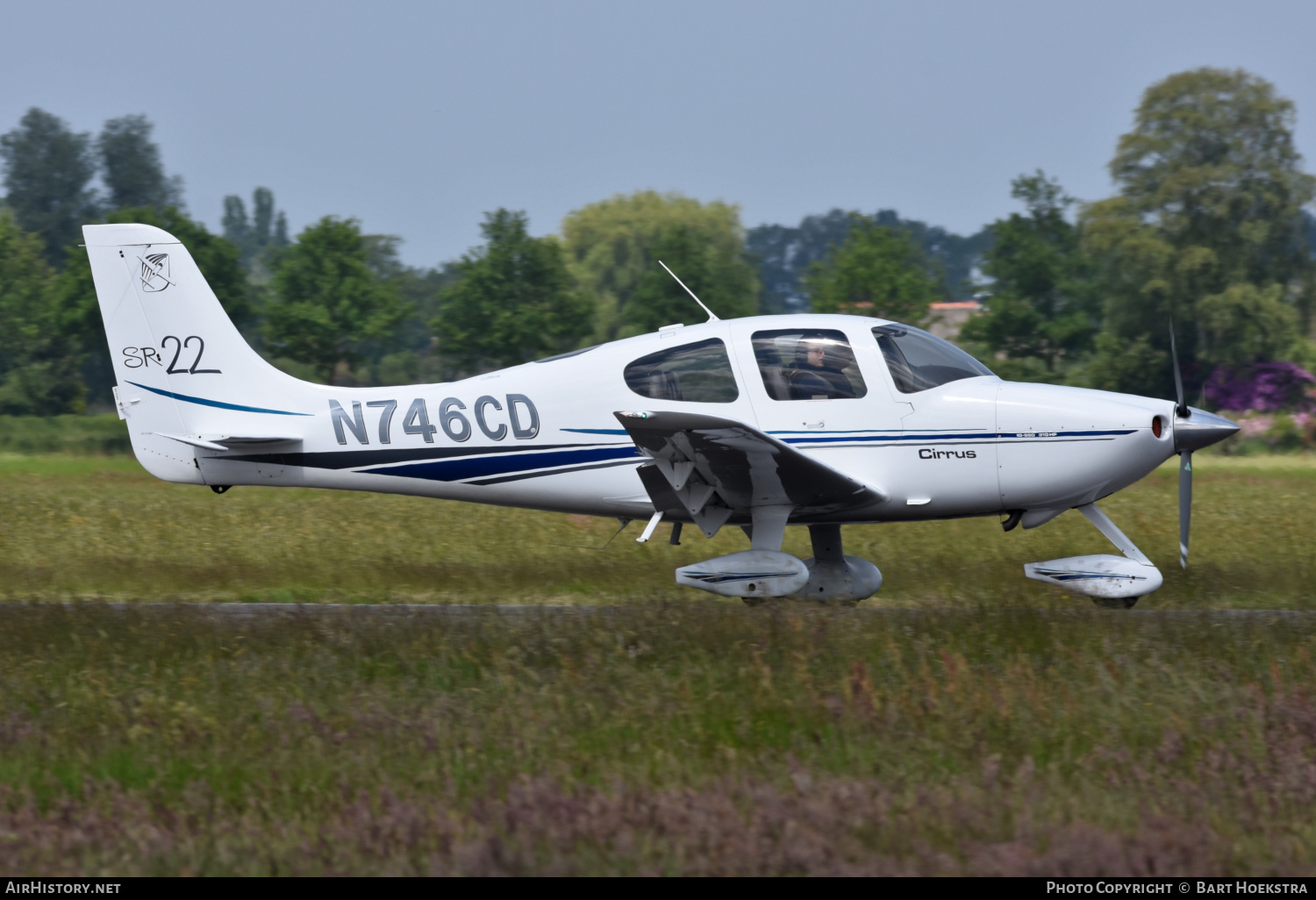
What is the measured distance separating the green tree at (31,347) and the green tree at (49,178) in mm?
38826

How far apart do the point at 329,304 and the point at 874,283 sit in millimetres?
24275

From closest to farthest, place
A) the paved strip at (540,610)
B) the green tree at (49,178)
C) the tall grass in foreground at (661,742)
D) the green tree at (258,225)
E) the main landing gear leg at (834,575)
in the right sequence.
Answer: the tall grass in foreground at (661,742) → the paved strip at (540,610) → the main landing gear leg at (834,575) → the green tree at (49,178) → the green tree at (258,225)

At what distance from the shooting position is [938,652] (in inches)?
268

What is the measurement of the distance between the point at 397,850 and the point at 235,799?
3.38 ft

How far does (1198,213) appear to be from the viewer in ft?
158

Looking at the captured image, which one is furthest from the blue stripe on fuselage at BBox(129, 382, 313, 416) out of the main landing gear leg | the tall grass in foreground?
the main landing gear leg

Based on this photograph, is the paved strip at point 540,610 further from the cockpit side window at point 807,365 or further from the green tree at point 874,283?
the green tree at point 874,283

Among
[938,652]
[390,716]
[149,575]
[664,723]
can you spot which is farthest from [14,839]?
[149,575]

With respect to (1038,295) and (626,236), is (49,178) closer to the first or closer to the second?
(626,236)

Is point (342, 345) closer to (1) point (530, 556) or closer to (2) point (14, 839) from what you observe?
(1) point (530, 556)

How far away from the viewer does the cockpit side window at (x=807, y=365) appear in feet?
27.5

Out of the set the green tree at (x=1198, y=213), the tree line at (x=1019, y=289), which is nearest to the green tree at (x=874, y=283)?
the tree line at (x=1019, y=289)

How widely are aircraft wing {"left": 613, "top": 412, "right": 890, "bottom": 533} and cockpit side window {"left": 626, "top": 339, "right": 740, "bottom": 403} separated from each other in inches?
21.7

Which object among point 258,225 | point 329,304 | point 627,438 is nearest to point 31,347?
point 329,304
